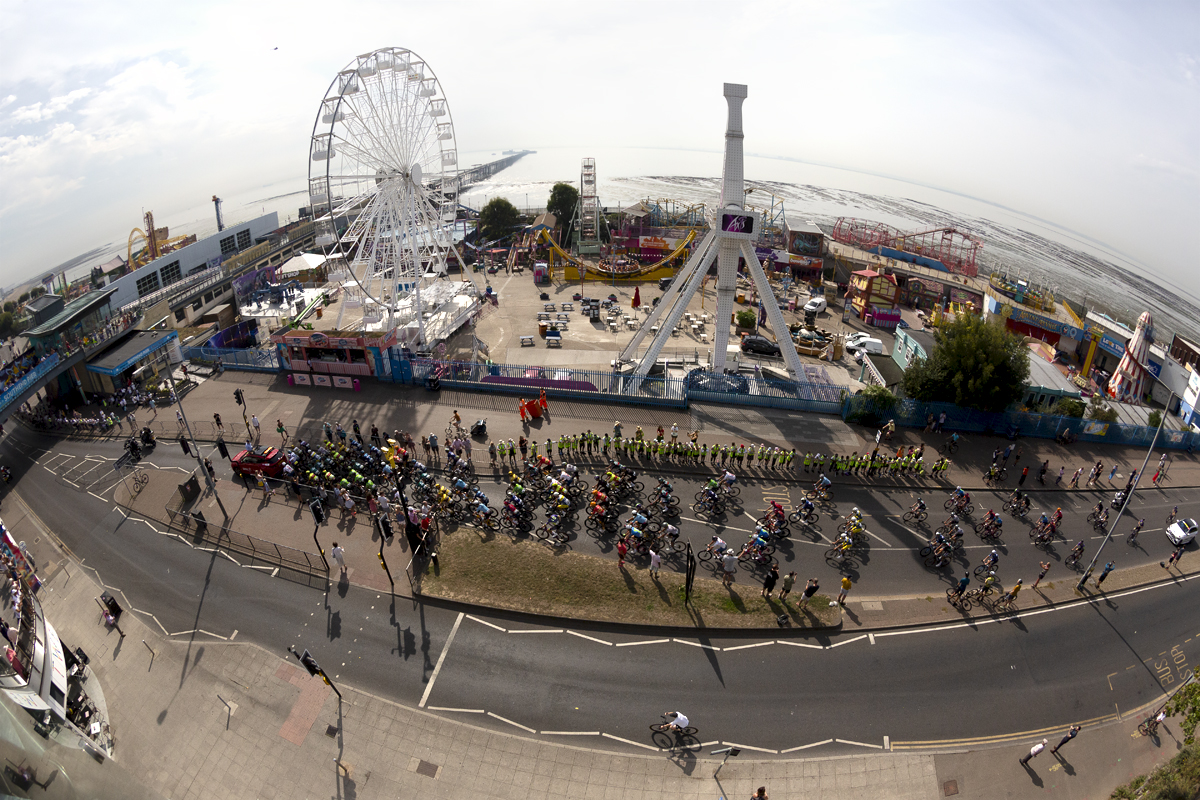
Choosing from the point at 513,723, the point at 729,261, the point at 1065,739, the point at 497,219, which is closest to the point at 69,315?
the point at 513,723

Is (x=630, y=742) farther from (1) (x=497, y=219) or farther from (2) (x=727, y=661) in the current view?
(1) (x=497, y=219)

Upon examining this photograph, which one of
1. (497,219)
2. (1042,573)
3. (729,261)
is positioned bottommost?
(1042,573)

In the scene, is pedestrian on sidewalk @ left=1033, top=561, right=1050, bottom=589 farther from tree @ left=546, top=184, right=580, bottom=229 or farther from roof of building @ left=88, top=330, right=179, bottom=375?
tree @ left=546, top=184, right=580, bottom=229

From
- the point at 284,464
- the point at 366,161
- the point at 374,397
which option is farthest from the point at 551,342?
the point at 284,464

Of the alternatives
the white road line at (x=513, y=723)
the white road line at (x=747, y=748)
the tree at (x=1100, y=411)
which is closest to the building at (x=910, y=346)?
the tree at (x=1100, y=411)

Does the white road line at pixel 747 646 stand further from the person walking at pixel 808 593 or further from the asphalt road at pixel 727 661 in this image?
the person walking at pixel 808 593
